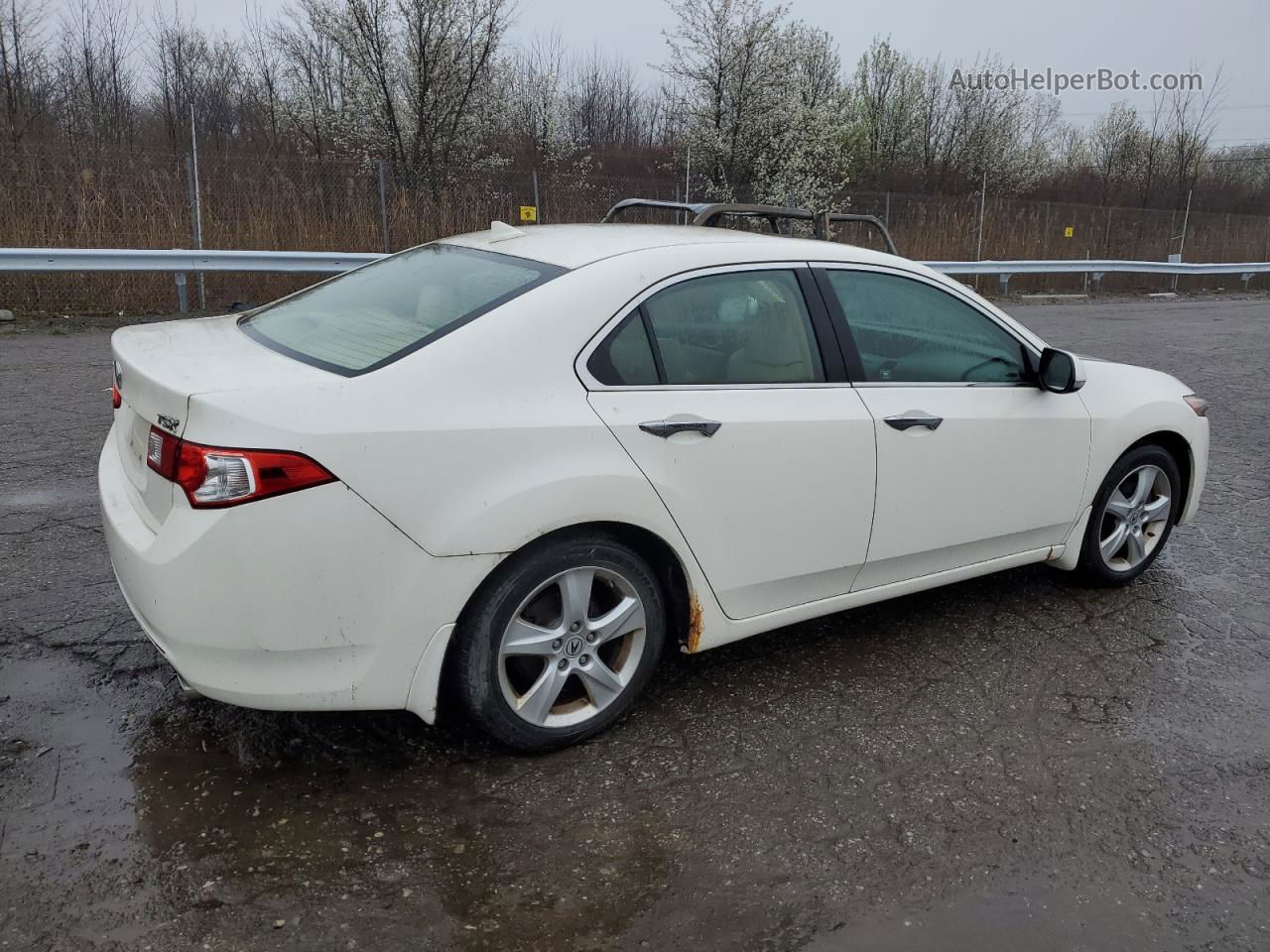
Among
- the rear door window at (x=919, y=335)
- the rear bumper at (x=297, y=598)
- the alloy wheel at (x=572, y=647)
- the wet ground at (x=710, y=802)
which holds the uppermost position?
the rear door window at (x=919, y=335)

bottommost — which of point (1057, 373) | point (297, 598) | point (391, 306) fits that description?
point (297, 598)

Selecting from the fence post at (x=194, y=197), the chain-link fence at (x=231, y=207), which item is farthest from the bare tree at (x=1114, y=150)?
the fence post at (x=194, y=197)

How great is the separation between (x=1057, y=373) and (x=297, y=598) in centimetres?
296

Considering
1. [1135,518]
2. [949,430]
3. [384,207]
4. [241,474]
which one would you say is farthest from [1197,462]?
[384,207]

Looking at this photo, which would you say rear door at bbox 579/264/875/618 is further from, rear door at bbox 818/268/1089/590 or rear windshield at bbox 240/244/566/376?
rear windshield at bbox 240/244/566/376

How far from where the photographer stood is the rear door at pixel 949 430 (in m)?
3.54

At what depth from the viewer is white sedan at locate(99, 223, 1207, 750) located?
2545 mm

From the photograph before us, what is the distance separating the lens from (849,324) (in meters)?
3.56

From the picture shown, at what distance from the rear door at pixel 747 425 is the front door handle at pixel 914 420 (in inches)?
4.6

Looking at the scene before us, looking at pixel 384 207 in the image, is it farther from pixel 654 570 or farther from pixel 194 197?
pixel 654 570

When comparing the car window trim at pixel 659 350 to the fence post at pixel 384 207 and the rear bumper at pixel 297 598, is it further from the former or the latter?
the fence post at pixel 384 207

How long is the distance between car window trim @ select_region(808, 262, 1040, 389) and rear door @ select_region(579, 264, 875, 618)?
0.16 feet

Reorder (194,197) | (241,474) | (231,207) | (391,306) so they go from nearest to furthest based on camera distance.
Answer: (241,474), (391,306), (194,197), (231,207)

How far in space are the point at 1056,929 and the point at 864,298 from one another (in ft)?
7.00
